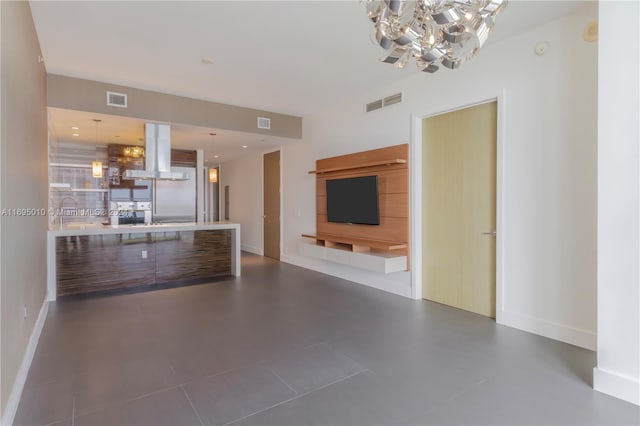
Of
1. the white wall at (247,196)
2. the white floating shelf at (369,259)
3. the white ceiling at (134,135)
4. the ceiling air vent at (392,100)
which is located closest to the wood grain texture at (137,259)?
the white ceiling at (134,135)

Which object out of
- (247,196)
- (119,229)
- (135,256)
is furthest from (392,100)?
(247,196)

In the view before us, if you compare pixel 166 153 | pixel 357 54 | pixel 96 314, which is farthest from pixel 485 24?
pixel 166 153

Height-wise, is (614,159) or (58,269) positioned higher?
(614,159)

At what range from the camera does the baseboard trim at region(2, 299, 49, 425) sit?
196 centimetres

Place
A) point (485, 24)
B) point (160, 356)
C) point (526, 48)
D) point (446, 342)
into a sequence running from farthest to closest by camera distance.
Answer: point (526, 48) < point (446, 342) < point (160, 356) < point (485, 24)

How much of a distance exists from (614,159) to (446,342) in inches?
76.6

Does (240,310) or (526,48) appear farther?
(240,310)

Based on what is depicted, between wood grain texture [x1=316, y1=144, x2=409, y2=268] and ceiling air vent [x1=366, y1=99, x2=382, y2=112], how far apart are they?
26.8 inches

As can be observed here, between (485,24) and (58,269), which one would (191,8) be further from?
(58,269)

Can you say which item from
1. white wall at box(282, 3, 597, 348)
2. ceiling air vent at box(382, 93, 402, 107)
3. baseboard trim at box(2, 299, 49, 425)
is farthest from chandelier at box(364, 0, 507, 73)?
baseboard trim at box(2, 299, 49, 425)

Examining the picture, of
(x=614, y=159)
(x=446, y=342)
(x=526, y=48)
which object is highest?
(x=526, y=48)

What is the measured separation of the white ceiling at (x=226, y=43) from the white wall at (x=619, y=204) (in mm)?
976

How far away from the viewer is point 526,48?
3438mm

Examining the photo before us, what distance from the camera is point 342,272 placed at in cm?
585
